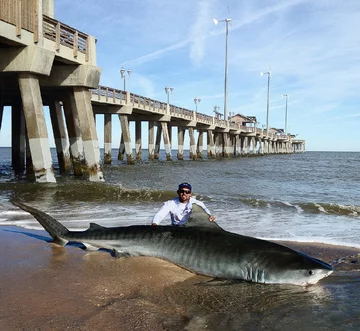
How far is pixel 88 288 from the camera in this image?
427cm

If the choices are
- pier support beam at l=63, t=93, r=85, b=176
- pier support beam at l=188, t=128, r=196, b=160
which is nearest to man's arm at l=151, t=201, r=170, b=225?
pier support beam at l=63, t=93, r=85, b=176

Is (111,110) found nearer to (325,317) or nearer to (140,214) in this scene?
(140,214)

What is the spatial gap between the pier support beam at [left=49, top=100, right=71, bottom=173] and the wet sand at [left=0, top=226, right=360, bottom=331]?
20.5 metres

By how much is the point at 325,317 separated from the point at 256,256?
1051 mm

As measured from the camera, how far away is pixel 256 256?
448 centimetres

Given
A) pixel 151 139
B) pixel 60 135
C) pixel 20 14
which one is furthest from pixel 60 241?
pixel 151 139

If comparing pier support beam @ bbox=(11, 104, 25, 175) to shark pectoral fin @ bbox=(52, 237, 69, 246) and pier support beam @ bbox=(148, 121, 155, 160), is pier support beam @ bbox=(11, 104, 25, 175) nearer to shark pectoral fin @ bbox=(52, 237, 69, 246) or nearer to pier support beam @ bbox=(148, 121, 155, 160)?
pier support beam @ bbox=(148, 121, 155, 160)

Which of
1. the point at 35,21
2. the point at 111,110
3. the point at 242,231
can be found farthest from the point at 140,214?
the point at 111,110

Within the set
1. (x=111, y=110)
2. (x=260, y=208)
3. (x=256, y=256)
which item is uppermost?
(x=111, y=110)

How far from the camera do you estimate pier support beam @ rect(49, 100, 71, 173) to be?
84.8 feet

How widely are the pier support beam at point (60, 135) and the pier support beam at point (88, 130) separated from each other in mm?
7349

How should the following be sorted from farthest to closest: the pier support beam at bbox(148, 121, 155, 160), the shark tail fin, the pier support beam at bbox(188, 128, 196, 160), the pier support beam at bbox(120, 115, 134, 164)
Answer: the pier support beam at bbox(188, 128, 196, 160), the pier support beam at bbox(148, 121, 155, 160), the pier support beam at bbox(120, 115, 134, 164), the shark tail fin

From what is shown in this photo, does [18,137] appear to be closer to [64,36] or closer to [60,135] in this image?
[60,135]

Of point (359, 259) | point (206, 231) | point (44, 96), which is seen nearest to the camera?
point (206, 231)
